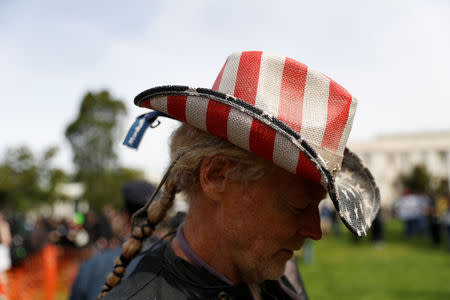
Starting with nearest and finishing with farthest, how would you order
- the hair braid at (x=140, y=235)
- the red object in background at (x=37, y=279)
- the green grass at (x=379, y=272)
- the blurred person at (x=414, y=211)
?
the hair braid at (x=140, y=235) → the red object in background at (x=37, y=279) → the green grass at (x=379, y=272) → the blurred person at (x=414, y=211)

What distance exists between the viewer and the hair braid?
Result: 1715mm

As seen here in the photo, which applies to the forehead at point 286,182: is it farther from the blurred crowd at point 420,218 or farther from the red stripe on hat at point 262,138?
the blurred crowd at point 420,218

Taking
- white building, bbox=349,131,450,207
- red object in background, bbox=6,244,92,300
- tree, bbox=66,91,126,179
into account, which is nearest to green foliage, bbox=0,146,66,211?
tree, bbox=66,91,126,179

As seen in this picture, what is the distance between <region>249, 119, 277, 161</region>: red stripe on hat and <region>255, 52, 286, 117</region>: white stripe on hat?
2.5 inches

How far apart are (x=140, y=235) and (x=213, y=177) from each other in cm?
49

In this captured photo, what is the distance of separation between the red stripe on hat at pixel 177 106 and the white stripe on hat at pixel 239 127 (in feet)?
0.57

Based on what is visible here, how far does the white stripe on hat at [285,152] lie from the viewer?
124cm

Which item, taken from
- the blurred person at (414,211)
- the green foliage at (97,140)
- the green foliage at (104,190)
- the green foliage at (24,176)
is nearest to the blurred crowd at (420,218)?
the blurred person at (414,211)

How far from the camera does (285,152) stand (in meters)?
1.25

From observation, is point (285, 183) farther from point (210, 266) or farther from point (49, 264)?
point (49, 264)

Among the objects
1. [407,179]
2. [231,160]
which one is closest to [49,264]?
[231,160]

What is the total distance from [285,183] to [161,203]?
0.61 m

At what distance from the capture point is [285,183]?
1419mm

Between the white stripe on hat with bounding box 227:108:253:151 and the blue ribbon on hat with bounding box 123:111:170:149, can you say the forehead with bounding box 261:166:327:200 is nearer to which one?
the white stripe on hat with bounding box 227:108:253:151
